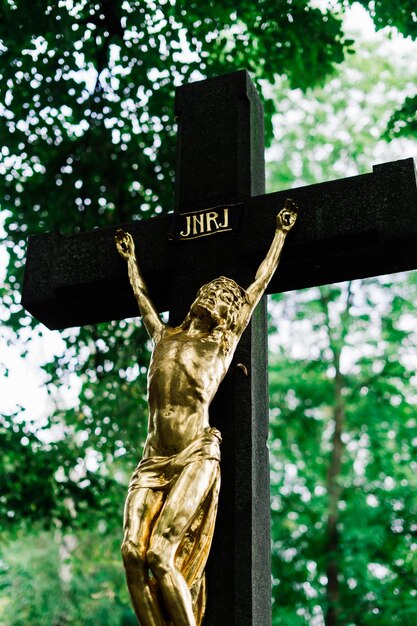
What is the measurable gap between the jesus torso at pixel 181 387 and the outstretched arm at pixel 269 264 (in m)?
0.28

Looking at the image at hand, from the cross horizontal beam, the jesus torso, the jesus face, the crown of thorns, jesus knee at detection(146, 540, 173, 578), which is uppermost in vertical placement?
the cross horizontal beam

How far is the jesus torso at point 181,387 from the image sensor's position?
389 centimetres

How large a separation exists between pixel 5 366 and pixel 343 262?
5.74m

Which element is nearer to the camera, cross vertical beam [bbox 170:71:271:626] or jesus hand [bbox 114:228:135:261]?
cross vertical beam [bbox 170:71:271:626]

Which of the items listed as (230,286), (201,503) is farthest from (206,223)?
(201,503)

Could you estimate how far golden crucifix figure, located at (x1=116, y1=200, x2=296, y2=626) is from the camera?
11.3 feet

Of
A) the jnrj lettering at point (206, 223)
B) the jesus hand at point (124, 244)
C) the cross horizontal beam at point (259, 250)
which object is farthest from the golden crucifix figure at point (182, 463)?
the jesus hand at point (124, 244)

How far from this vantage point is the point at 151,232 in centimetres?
507

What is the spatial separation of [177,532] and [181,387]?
0.80 m

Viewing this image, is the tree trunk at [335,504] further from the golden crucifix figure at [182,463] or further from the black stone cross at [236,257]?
the golden crucifix figure at [182,463]

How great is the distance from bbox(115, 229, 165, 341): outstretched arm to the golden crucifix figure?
18 mm

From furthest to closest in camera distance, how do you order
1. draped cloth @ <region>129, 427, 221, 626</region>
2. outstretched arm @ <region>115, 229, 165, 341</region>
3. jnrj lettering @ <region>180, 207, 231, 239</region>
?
jnrj lettering @ <region>180, 207, 231, 239</region>
outstretched arm @ <region>115, 229, 165, 341</region>
draped cloth @ <region>129, 427, 221, 626</region>

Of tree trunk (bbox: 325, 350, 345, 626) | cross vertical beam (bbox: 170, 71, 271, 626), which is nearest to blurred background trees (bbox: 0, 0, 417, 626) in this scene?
tree trunk (bbox: 325, 350, 345, 626)

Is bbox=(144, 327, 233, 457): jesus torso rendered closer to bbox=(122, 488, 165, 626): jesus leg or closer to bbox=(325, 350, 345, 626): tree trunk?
bbox=(122, 488, 165, 626): jesus leg
